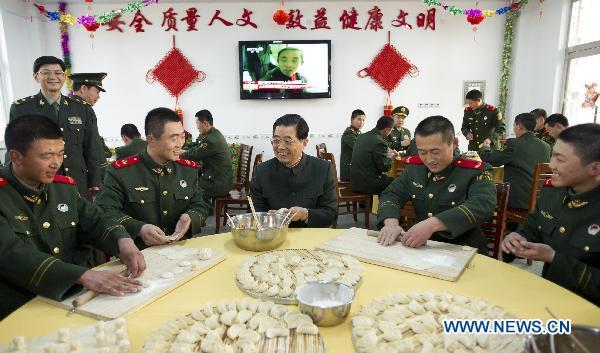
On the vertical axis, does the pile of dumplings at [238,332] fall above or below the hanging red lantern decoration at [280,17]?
below

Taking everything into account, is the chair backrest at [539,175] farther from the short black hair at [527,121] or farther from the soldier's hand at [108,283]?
the soldier's hand at [108,283]

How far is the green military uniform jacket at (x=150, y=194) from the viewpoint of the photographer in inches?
74.1

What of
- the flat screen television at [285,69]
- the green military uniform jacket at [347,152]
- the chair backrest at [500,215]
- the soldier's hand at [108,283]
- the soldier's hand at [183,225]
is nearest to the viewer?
the soldier's hand at [108,283]

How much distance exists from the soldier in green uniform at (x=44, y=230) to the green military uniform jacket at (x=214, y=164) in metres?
2.20

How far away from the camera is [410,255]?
4.66 feet

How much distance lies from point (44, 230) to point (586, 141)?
2.16 metres

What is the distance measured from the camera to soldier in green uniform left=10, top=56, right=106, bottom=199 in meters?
2.85

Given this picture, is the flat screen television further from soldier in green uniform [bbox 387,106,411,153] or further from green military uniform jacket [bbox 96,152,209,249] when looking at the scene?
green military uniform jacket [bbox 96,152,209,249]

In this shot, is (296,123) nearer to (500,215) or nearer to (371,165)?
(500,215)

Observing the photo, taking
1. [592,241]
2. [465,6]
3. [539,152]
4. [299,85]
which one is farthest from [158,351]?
[465,6]

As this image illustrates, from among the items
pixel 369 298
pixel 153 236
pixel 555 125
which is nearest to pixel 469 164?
pixel 369 298

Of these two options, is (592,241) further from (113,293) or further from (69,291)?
(69,291)

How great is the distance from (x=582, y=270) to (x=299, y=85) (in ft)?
17.1

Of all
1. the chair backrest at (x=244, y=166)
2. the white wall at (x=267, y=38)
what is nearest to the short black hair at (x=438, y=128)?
the chair backrest at (x=244, y=166)
